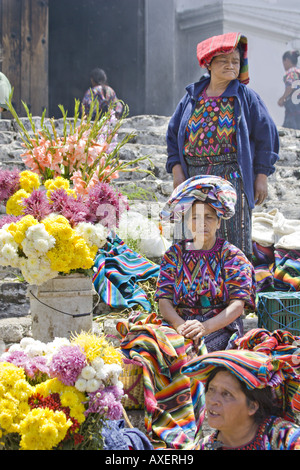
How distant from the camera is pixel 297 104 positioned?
10117mm

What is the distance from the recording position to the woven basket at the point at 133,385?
2.70m

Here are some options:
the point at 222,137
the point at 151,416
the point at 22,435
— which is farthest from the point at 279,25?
the point at 22,435

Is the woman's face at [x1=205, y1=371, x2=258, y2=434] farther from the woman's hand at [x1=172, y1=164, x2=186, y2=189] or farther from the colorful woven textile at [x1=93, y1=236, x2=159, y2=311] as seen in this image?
the colorful woven textile at [x1=93, y1=236, x2=159, y2=311]

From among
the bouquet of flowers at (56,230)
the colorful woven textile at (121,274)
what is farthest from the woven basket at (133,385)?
the colorful woven textile at (121,274)

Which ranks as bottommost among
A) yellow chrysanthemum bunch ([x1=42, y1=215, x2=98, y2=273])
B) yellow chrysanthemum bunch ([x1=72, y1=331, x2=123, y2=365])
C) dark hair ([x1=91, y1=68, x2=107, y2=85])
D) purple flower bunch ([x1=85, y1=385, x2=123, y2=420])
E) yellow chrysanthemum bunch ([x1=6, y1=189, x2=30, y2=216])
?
purple flower bunch ([x1=85, y1=385, x2=123, y2=420])

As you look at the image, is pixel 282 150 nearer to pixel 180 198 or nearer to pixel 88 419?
pixel 180 198

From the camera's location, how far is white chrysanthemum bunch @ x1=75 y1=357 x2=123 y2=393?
2.05m

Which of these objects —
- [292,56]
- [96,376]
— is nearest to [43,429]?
[96,376]

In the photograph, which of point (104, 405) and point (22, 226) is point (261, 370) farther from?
point (22, 226)

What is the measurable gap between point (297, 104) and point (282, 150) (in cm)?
296

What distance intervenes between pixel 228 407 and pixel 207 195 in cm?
120

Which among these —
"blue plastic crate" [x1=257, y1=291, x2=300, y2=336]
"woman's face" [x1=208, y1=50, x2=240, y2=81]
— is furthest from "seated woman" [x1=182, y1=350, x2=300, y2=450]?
"woman's face" [x1=208, y1=50, x2=240, y2=81]

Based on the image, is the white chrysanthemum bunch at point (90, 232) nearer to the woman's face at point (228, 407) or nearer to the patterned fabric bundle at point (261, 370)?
the patterned fabric bundle at point (261, 370)

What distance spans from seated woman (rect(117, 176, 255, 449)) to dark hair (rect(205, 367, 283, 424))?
2.05 ft
